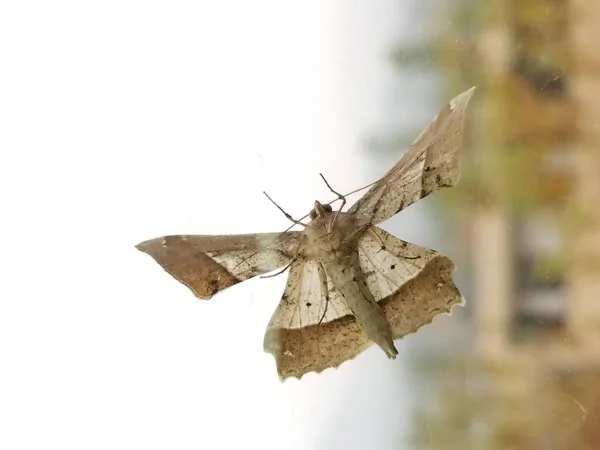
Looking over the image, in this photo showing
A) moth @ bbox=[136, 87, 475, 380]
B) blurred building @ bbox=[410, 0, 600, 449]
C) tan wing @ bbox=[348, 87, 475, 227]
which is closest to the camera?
tan wing @ bbox=[348, 87, 475, 227]

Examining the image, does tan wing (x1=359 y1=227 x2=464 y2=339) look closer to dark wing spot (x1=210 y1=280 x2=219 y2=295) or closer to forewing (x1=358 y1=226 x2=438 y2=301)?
forewing (x1=358 y1=226 x2=438 y2=301)

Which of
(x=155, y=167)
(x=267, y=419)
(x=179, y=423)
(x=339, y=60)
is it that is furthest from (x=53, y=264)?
(x=339, y=60)

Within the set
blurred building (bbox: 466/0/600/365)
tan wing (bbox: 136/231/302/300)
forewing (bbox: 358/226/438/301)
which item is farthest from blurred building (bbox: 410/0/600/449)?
tan wing (bbox: 136/231/302/300)

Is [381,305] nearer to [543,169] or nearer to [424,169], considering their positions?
[424,169]

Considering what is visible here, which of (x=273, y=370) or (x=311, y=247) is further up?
(x=311, y=247)

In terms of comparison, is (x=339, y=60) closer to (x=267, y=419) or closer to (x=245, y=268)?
(x=245, y=268)

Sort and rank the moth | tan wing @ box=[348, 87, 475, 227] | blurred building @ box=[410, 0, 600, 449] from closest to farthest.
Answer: tan wing @ box=[348, 87, 475, 227]
the moth
blurred building @ box=[410, 0, 600, 449]

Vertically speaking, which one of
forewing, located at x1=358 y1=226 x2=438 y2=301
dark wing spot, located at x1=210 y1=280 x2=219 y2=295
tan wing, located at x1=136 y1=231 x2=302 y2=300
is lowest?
forewing, located at x1=358 y1=226 x2=438 y2=301
